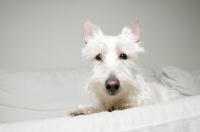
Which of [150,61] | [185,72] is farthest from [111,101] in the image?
[150,61]

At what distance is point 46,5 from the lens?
2129mm

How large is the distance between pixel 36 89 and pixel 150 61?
1.55 meters

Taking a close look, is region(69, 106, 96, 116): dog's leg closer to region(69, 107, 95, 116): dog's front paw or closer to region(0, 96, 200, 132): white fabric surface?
region(69, 107, 95, 116): dog's front paw

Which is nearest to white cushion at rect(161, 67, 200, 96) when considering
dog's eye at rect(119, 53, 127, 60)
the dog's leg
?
dog's eye at rect(119, 53, 127, 60)

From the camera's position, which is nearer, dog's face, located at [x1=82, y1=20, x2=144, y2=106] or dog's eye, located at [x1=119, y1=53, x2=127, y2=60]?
dog's face, located at [x1=82, y1=20, x2=144, y2=106]

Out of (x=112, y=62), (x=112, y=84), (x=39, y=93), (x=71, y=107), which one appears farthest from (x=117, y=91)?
(x=39, y=93)

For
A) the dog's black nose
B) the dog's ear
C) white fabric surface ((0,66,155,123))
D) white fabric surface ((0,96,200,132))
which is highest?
the dog's ear

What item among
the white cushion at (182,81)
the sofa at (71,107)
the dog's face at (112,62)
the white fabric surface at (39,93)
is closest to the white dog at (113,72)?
the dog's face at (112,62)

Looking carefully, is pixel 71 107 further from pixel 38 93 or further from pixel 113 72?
pixel 113 72

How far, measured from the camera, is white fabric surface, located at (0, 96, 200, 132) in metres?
0.70

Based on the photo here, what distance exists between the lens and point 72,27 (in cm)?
223

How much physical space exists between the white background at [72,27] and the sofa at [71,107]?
0.30 m

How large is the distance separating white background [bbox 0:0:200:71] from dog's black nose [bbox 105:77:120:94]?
132 cm

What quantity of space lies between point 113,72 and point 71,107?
2.72ft
